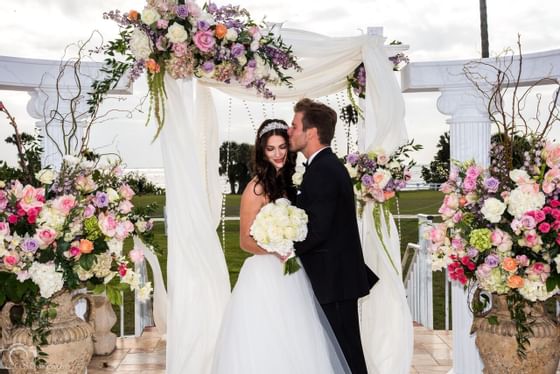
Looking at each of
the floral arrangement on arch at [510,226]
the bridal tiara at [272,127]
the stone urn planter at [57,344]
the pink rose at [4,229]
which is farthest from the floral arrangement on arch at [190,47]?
the floral arrangement on arch at [510,226]

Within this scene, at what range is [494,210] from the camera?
3127 millimetres

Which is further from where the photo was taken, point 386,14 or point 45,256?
point 386,14

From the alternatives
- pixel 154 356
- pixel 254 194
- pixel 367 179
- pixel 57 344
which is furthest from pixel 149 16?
pixel 154 356

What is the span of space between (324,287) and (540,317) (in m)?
1.21

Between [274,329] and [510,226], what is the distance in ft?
4.55

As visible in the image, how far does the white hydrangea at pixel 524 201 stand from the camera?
3082mm

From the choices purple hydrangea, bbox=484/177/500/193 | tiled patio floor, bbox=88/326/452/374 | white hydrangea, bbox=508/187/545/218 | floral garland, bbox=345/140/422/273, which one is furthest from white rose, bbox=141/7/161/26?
tiled patio floor, bbox=88/326/452/374

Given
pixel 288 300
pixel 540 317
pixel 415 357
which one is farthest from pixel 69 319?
pixel 415 357

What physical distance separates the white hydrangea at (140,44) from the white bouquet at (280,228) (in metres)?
1.18

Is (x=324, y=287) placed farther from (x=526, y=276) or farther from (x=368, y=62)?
(x=368, y=62)

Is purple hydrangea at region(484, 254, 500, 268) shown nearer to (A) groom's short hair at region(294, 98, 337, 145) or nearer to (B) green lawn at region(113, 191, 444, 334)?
(A) groom's short hair at region(294, 98, 337, 145)

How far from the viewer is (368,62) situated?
A: 4.40 meters

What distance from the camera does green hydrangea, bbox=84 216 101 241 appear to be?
3055mm

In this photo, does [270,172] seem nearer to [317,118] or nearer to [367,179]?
[317,118]
